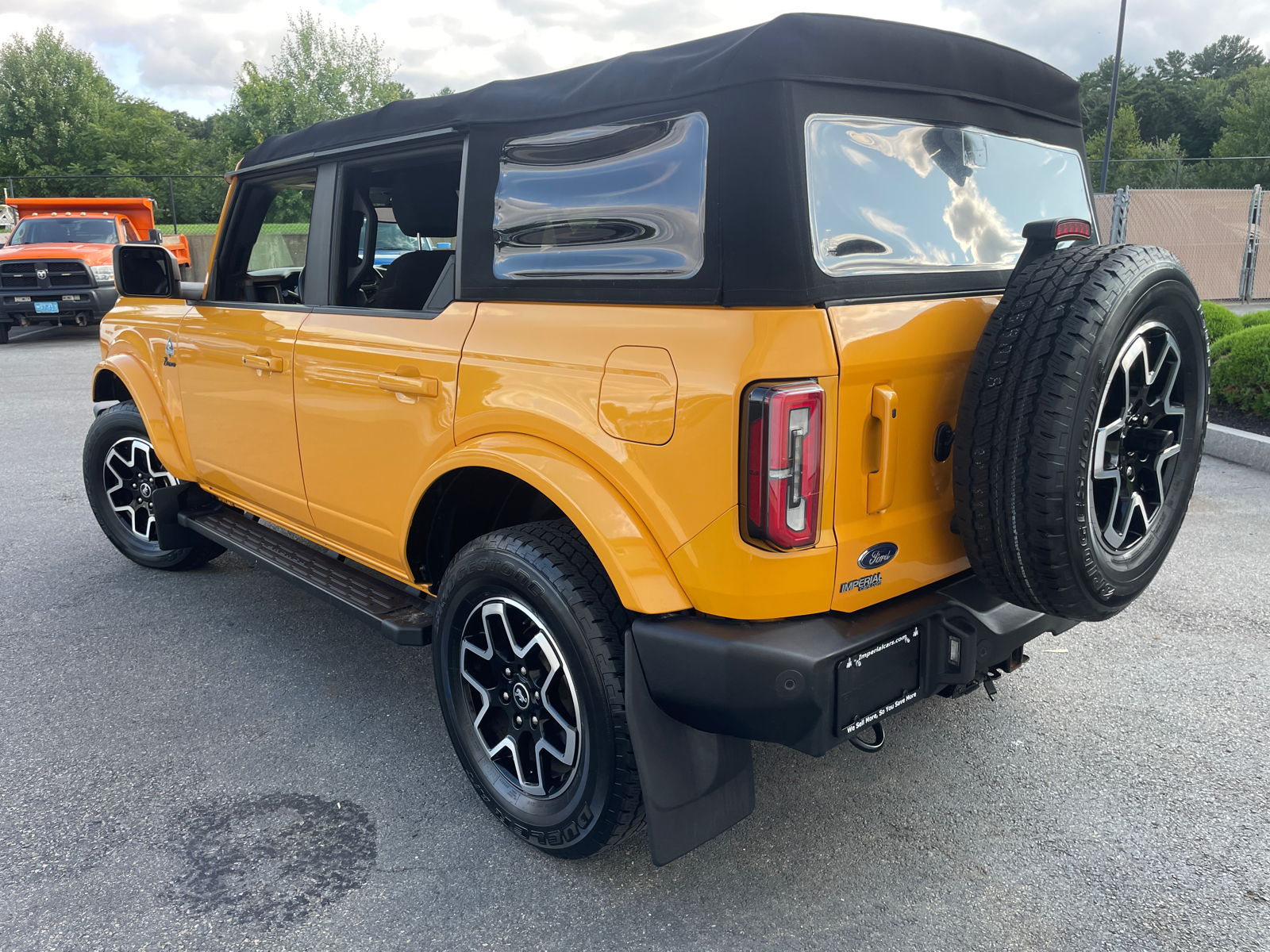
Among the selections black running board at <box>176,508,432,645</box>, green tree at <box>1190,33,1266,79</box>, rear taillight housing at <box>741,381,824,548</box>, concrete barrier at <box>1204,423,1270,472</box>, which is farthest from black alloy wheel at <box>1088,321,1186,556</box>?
green tree at <box>1190,33,1266,79</box>

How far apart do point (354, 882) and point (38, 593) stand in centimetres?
309

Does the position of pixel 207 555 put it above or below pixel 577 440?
below

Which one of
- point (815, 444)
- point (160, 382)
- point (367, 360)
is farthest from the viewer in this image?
point (160, 382)

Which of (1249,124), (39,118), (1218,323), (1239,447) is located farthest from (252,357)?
(1249,124)

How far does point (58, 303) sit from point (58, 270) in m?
0.55

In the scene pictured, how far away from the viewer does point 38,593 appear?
454cm

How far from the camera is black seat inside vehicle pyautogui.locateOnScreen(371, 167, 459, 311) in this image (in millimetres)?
3428

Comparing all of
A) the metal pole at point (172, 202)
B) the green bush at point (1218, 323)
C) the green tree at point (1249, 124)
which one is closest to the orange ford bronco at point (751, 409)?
the green bush at point (1218, 323)

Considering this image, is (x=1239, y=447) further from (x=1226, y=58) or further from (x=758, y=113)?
(x=1226, y=58)

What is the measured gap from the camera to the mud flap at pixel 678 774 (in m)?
2.18

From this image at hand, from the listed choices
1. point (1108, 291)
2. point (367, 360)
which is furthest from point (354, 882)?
point (1108, 291)

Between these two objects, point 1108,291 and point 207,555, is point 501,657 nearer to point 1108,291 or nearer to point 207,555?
point 1108,291

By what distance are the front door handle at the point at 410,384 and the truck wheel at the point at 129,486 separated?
231cm

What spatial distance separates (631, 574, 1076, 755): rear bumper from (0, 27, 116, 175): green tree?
45288mm
